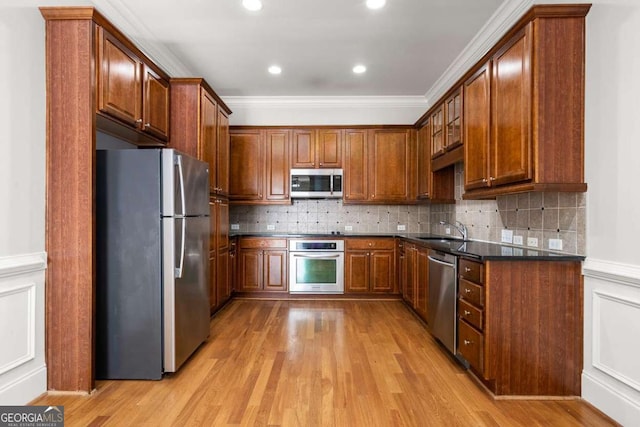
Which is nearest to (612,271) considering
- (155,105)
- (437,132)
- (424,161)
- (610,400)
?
(610,400)

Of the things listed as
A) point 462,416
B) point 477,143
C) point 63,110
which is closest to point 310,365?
point 462,416

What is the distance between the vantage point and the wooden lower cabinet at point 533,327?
2.26 metres

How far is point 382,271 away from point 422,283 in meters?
1.10

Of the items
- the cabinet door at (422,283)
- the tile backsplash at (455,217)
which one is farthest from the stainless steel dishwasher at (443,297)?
the tile backsplash at (455,217)

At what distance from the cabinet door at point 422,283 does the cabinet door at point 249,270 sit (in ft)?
6.96

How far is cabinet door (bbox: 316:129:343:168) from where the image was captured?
16.8 feet

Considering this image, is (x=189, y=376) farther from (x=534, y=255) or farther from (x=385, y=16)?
(x=385, y=16)

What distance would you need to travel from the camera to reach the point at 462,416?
6.80ft

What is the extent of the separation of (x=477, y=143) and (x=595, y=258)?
1.21 metres

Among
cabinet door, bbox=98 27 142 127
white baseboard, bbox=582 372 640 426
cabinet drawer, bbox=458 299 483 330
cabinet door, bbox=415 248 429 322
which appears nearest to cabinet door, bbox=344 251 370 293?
cabinet door, bbox=415 248 429 322

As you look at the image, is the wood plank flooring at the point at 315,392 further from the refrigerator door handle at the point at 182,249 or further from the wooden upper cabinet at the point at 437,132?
the wooden upper cabinet at the point at 437,132

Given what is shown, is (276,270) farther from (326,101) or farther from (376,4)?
(376,4)

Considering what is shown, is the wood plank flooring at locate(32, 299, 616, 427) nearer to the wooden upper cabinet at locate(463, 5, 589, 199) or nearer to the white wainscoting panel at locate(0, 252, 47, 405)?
the white wainscoting panel at locate(0, 252, 47, 405)

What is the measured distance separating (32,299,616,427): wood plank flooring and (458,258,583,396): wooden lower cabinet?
118mm
